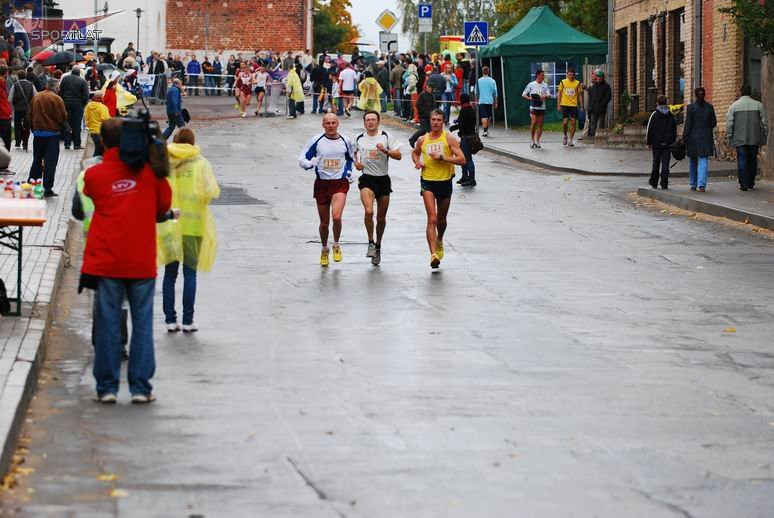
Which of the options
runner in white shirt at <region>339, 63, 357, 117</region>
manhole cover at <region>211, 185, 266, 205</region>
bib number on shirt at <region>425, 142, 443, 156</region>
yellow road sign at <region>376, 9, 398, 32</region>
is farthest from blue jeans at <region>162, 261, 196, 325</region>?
yellow road sign at <region>376, 9, 398, 32</region>

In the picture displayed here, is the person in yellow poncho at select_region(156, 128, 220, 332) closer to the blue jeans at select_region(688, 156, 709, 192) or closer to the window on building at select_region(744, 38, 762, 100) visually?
the blue jeans at select_region(688, 156, 709, 192)

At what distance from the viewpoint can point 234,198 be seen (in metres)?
23.8

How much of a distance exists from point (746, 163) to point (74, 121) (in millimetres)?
14215

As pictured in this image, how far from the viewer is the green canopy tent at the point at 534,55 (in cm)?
4225

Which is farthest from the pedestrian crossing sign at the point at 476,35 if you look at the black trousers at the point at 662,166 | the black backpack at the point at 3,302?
the black backpack at the point at 3,302

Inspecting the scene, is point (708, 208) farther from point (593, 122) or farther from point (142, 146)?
point (593, 122)

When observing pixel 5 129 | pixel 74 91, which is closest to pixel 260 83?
pixel 74 91

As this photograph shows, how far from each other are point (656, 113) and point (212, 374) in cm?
1672

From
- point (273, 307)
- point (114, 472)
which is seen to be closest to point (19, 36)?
point (273, 307)

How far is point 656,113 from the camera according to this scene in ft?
84.8

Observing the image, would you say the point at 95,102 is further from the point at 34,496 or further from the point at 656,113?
the point at 34,496

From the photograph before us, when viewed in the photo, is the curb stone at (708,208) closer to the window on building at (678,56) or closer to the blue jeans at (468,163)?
the blue jeans at (468,163)

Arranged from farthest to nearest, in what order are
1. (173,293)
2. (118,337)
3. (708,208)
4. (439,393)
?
(708,208), (173,293), (439,393), (118,337)

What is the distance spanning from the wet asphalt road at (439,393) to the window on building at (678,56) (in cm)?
1880
